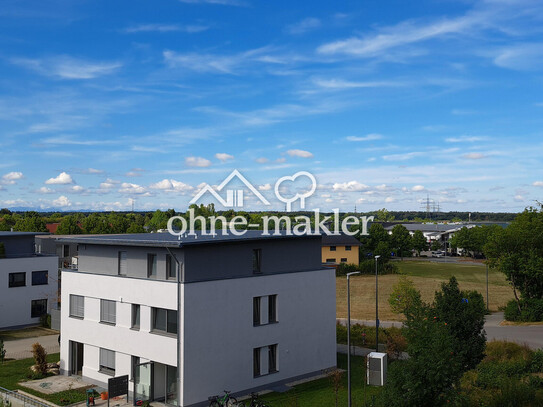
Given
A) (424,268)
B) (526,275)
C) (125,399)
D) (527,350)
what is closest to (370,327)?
(527,350)

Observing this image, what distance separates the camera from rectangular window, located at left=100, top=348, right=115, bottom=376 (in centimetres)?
2792

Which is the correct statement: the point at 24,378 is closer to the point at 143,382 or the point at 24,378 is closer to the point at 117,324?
the point at 117,324

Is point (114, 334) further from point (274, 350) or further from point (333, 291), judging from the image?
point (333, 291)

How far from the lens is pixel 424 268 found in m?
97.8

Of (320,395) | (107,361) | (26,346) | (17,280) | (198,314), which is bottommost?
(26,346)

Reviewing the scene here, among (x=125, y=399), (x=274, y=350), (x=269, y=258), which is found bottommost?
(x=125, y=399)

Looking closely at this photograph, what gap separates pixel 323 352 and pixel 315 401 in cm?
576

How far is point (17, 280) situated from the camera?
150 ft

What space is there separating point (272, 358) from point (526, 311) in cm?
3192

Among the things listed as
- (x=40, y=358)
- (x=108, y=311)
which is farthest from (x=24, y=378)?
(x=108, y=311)

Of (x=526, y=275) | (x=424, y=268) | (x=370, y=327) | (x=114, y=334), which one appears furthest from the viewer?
(x=424, y=268)

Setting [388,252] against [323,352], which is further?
[388,252]

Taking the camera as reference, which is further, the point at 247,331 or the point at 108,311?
the point at 108,311

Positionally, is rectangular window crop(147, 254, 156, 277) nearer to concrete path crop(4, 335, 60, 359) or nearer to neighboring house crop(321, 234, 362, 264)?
concrete path crop(4, 335, 60, 359)
